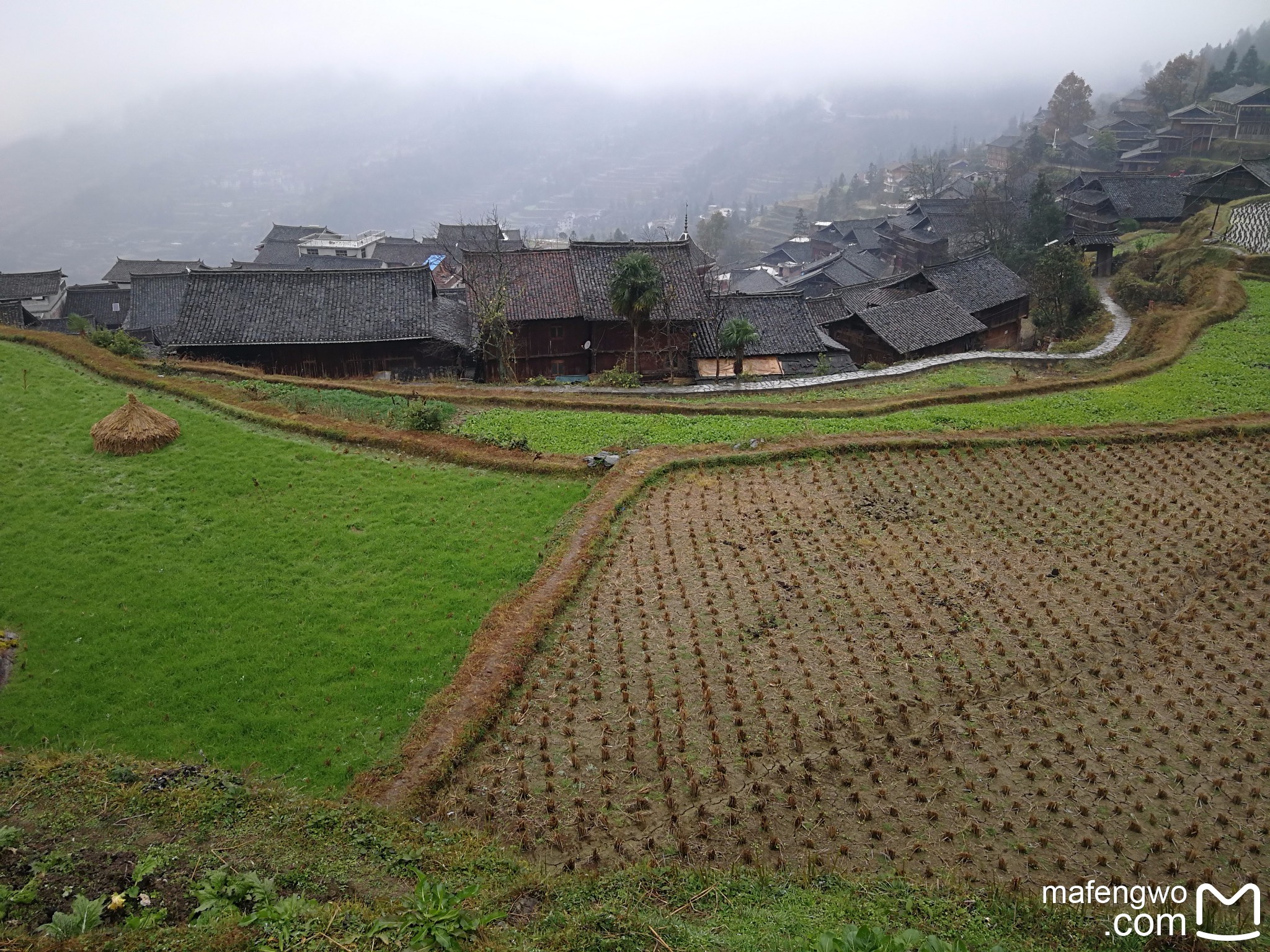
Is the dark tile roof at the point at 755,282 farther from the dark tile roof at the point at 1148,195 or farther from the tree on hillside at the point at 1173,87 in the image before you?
the tree on hillside at the point at 1173,87

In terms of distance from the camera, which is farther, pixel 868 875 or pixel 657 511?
pixel 657 511

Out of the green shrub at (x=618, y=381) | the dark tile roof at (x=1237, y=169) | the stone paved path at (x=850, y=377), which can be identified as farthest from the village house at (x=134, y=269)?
the dark tile roof at (x=1237, y=169)

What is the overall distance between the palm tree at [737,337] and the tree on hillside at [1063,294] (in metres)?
14.9

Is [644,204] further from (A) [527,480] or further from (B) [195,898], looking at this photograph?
(B) [195,898]

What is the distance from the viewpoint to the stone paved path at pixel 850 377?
84.3ft

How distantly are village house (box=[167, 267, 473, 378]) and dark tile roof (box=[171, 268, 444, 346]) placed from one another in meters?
0.03

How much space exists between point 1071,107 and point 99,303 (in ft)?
314

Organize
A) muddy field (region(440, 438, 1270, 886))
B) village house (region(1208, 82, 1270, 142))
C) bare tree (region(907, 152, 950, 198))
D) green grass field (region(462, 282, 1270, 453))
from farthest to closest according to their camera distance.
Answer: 1. bare tree (region(907, 152, 950, 198))
2. village house (region(1208, 82, 1270, 142))
3. green grass field (region(462, 282, 1270, 453))
4. muddy field (region(440, 438, 1270, 886))

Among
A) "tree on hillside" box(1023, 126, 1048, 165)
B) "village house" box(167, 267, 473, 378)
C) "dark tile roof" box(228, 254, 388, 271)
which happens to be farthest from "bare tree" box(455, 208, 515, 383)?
"tree on hillside" box(1023, 126, 1048, 165)

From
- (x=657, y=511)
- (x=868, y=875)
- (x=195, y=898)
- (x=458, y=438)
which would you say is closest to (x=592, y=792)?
(x=868, y=875)

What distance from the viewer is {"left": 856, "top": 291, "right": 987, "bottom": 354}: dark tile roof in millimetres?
32469

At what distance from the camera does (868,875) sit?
7.46 m

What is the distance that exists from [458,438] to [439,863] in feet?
39.9

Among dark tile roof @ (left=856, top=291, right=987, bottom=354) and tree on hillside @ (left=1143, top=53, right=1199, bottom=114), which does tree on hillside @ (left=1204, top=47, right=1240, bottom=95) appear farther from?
dark tile roof @ (left=856, top=291, right=987, bottom=354)
